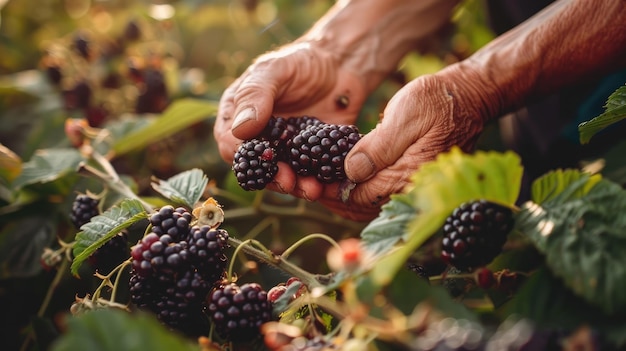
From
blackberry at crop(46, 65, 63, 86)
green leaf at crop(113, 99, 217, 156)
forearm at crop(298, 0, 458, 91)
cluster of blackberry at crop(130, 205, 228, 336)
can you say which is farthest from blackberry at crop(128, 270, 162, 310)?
blackberry at crop(46, 65, 63, 86)

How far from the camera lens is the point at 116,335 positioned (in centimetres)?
66

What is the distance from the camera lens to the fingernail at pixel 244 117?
1.32m

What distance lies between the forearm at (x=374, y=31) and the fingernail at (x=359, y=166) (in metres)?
0.62

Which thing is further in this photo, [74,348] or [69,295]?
[69,295]

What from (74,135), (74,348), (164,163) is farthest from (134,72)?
(74,348)

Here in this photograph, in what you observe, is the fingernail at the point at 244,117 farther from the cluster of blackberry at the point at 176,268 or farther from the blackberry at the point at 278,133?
the cluster of blackberry at the point at 176,268

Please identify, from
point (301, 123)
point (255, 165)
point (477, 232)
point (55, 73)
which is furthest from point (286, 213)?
point (55, 73)

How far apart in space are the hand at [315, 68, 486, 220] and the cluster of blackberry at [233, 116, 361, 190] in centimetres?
4

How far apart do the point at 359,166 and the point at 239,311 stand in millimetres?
471

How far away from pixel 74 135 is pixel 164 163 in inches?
19.3

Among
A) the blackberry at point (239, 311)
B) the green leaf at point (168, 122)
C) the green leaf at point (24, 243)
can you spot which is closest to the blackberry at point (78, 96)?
the green leaf at point (168, 122)

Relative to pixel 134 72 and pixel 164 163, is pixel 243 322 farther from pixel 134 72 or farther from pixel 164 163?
pixel 134 72

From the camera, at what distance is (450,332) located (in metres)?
0.68

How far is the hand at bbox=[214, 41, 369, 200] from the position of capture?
1.33 m
